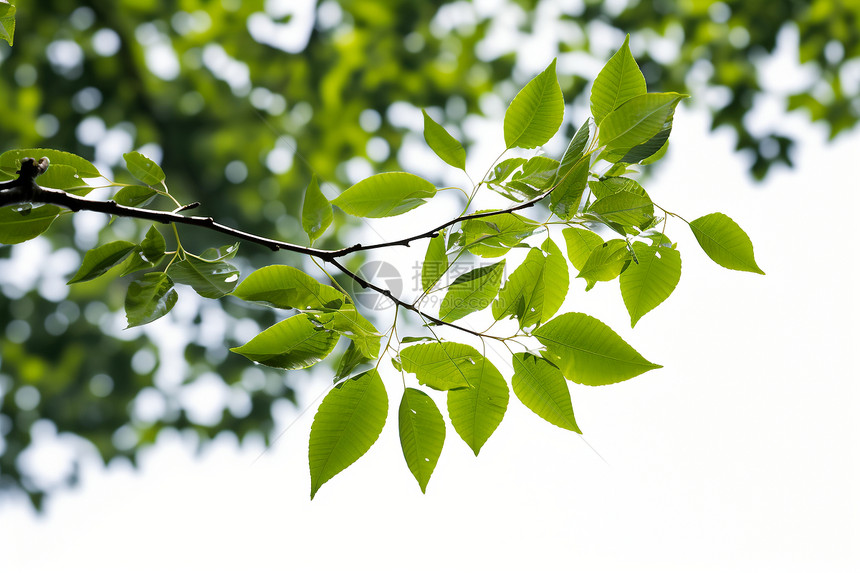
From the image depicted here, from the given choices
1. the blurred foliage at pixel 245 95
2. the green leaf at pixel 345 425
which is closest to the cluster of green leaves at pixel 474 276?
the green leaf at pixel 345 425

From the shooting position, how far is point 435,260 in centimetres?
52

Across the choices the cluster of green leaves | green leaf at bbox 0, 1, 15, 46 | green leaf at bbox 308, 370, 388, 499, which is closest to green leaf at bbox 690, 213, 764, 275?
the cluster of green leaves

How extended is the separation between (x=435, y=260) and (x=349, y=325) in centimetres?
11

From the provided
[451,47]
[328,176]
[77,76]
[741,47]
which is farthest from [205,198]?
[741,47]

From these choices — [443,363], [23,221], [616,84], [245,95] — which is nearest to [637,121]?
[616,84]

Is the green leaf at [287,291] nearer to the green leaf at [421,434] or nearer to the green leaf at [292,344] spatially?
the green leaf at [292,344]

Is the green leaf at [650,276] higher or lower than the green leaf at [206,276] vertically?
higher

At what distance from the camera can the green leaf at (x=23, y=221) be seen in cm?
45

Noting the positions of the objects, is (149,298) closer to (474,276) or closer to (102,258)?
(102,258)

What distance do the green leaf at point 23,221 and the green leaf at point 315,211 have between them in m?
0.21

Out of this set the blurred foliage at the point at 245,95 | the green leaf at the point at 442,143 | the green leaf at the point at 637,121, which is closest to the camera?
the green leaf at the point at 637,121

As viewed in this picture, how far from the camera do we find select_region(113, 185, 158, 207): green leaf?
49 centimetres

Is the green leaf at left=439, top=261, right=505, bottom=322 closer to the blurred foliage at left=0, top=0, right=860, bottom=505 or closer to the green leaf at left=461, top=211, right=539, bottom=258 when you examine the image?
the green leaf at left=461, top=211, right=539, bottom=258

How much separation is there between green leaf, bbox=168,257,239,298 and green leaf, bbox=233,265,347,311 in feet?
0.04
